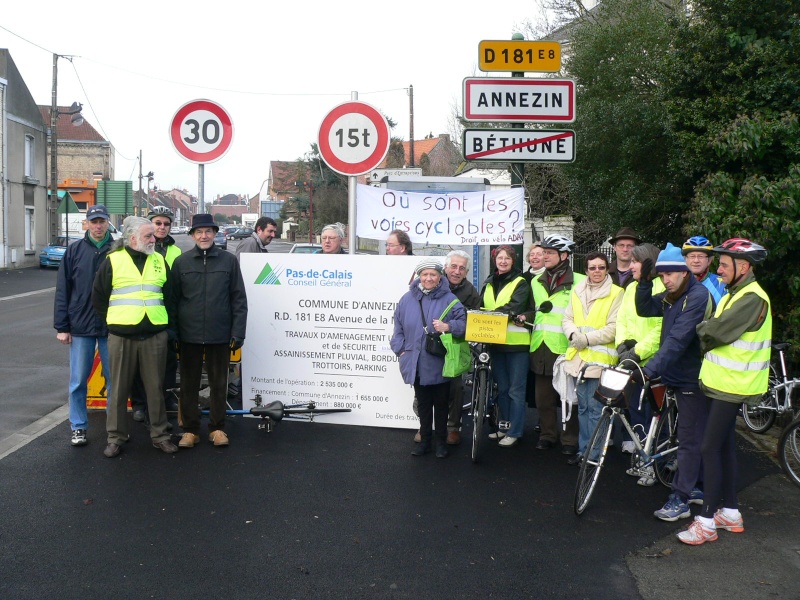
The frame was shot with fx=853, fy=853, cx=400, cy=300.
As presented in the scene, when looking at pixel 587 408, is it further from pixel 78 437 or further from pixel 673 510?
pixel 78 437

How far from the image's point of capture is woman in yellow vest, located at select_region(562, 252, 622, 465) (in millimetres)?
6738

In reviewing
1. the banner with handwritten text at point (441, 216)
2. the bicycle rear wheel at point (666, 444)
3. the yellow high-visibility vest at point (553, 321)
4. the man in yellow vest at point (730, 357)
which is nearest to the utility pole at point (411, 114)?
the banner with handwritten text at point (441, 216)

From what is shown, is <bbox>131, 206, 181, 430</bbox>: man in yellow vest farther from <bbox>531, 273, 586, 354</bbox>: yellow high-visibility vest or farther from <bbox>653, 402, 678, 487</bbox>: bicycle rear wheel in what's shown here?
<bbox>653, 402, 678, 487</bbox>: bicycle rear wheel

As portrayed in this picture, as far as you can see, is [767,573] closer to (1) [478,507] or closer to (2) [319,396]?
(1) [478,507]

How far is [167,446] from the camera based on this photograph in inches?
279

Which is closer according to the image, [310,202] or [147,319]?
[147,319]

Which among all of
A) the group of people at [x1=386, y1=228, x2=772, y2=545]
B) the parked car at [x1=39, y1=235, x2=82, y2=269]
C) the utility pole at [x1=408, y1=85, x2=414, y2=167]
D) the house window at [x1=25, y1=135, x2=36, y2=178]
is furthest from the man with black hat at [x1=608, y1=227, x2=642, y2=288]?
the house window at [x1=25, y1=135, x2=36, y2=178]

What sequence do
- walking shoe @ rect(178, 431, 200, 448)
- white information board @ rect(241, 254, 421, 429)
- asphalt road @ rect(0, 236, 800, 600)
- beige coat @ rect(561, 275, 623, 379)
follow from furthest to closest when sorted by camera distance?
white information board @ rect(241, 254, 421, 429) < walking shoe @ rect(178, 431, 200, 448) < beige coat @ rect(561, 275, 623, 379) < asphalt road @ rect(0, 236, 800, 600)

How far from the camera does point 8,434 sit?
7641 mm

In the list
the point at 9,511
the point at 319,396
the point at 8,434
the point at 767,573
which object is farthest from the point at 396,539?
the point at 8,434

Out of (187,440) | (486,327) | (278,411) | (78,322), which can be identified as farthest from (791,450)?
(78,322)

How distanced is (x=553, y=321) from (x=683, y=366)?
1.71 metres

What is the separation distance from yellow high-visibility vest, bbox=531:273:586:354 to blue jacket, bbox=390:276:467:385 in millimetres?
692

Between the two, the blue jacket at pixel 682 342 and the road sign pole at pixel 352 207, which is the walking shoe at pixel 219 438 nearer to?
the road sign pole at pixel 352 207
